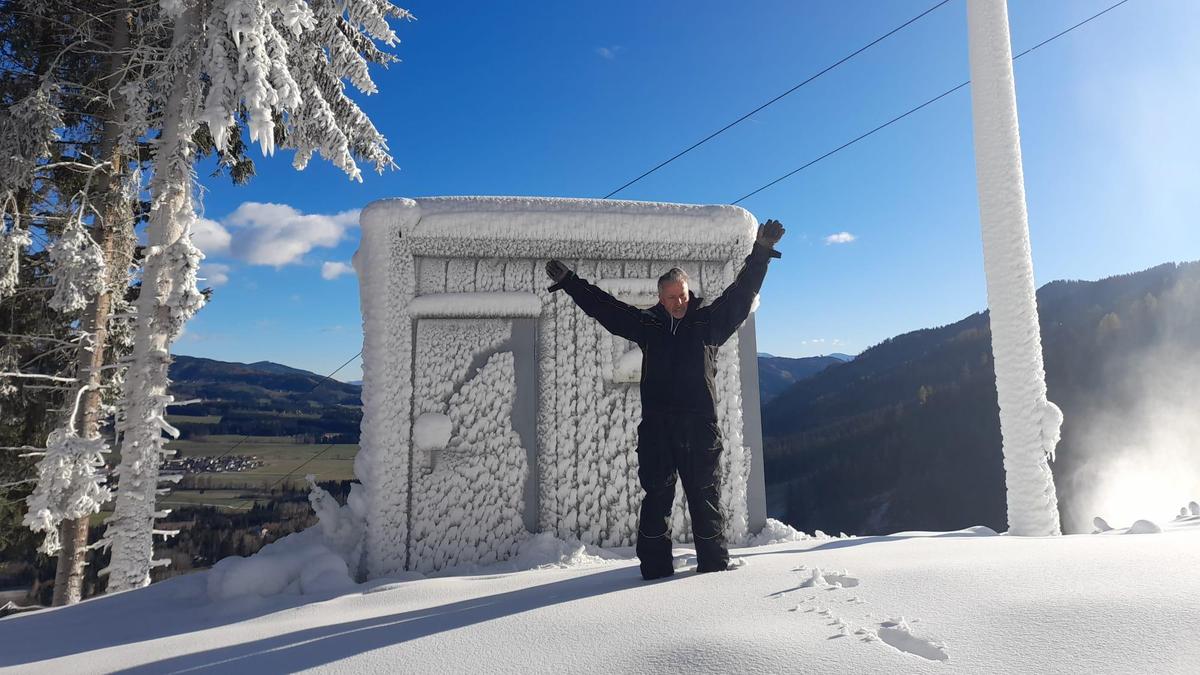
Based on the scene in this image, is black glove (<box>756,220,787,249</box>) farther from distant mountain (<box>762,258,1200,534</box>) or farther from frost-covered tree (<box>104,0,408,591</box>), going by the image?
distant mountain (<box>762,258,1200,534</box>)

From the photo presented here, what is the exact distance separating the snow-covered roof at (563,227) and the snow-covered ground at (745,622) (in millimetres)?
1942

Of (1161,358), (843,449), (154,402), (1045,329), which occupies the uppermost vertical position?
(1045,329)

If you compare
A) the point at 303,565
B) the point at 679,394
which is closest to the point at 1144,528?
the point at 679,394

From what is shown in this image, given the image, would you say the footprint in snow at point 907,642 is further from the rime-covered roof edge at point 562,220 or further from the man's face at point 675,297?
the rime-covered roof edge at point 562,220

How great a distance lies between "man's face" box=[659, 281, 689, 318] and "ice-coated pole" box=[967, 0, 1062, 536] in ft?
10.0

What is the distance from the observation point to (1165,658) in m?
1.26

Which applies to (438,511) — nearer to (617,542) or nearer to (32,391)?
(617,542)

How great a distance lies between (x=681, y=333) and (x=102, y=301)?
24.3 feet

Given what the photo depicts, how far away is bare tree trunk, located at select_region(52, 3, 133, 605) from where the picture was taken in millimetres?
6605

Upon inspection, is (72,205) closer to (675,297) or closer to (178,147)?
(178,147)

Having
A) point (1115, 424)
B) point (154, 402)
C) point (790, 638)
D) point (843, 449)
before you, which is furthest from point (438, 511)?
point (843, 449)

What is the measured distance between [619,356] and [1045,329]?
4156 centimetres

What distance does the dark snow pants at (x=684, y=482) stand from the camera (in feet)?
7.95

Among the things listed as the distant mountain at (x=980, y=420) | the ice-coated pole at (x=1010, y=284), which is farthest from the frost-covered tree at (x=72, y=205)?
the distant mountain at (x=980, y=420)
